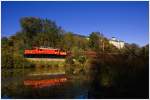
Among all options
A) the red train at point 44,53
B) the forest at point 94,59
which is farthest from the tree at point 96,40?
the red train at point 44,53

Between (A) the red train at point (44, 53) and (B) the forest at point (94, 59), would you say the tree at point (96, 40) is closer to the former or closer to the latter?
(B) the forest at point (94, 59)

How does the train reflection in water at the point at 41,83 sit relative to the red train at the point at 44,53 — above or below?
below

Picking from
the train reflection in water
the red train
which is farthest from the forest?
the train reflection in water

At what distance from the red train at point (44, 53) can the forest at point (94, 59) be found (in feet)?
1.44

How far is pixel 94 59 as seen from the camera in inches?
303

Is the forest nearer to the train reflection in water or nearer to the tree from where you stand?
the tree

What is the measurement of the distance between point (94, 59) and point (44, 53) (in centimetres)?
872

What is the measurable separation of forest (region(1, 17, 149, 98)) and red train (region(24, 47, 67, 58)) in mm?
440

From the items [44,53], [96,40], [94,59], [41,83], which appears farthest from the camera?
[96,40]

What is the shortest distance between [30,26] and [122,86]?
11809mm

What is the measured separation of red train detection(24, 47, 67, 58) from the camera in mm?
15466

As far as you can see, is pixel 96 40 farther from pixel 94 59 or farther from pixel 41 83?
pixel 94 59

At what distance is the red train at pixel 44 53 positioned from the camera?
1547 centimetres

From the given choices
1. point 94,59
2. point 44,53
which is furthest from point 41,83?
point 44,53
